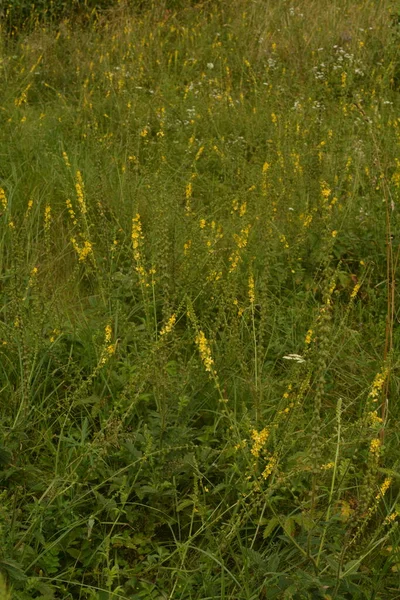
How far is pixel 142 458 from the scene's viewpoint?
211 centimetres

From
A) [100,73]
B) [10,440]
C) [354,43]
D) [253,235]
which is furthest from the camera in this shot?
[354,43]

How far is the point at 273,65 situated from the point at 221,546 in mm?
4605

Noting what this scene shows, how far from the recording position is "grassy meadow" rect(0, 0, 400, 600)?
2055 mm

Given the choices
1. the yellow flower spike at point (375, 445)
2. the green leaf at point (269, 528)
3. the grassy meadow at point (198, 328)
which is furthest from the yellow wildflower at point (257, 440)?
the yellow flower spike at point (375, 445)

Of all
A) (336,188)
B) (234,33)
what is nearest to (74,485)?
(336,188)

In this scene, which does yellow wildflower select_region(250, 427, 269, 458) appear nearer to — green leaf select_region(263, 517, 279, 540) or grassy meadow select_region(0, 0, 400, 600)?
grassy meadow select_region(0, 0, 400, 600)

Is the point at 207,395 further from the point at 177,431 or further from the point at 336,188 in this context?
the point at 336,188

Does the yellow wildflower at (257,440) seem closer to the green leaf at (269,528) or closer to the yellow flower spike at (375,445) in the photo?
the green leaf at (269,528)

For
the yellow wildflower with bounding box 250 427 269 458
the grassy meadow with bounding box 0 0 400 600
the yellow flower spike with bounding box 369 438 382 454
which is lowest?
the grassy meadow with bounding box 0 0 400 600

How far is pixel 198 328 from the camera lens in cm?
243

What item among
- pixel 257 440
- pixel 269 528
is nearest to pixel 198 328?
pixel 257 440

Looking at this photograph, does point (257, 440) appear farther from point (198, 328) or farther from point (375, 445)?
point (198, 328)

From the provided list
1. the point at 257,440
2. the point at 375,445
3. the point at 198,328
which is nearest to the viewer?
the point at 375,445

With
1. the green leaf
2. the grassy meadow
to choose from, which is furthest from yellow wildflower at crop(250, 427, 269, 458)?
the green leaf
